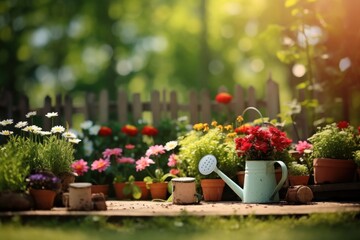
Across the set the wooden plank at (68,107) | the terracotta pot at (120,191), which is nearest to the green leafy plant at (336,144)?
the terracotta pot at (120,191)

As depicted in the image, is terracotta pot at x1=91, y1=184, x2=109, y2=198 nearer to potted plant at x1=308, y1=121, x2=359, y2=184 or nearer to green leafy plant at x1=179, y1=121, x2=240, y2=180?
green leafy plant at x1=179, y1=121, x2=240, y2=180

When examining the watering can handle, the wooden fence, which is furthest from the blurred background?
the watering can handle

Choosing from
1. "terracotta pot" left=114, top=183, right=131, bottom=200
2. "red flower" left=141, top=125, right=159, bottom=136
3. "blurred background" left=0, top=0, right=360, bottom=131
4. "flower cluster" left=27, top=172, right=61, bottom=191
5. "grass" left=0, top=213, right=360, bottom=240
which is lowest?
"grass" left=0, top=213, right=360, bottom=240

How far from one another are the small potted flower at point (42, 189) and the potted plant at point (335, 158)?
8.94 ft

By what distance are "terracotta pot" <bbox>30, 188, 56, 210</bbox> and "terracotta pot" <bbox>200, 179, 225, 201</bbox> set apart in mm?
1895

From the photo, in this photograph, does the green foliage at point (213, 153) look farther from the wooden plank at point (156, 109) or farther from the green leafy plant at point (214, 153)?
the wooden plank at point (156, 109)

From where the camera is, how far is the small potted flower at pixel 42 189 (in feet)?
16.5

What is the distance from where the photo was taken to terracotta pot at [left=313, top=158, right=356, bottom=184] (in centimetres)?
605

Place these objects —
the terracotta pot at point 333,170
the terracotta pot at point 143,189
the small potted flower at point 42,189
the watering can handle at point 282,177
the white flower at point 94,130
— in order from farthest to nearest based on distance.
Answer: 1. the white flower at point 94,130
2. the terracotta pot at point 143,189
3. the terracotta pot at point 333,170
4. the watering can handle at point 282,177
5. the small potted flower at point 42,189

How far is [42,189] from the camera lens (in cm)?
504

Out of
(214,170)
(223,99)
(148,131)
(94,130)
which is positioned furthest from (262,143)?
(94,130)

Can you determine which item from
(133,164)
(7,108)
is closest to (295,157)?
(133,164)

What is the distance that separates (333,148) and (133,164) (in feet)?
9.20

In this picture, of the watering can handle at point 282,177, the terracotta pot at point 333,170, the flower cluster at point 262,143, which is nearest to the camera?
the watering can handle at point 282,177
